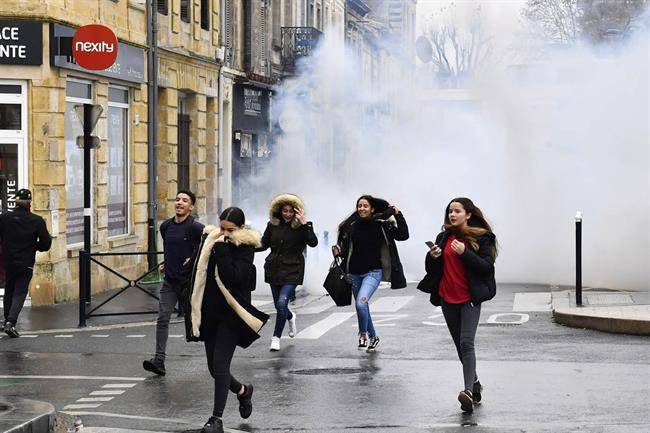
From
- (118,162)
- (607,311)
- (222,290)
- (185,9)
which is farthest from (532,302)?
(185,9)

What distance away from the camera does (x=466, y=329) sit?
11.2 m

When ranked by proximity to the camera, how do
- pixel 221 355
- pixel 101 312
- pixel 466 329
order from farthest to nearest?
pixel 101 312 < pixel 466 329 < pixel 221 355

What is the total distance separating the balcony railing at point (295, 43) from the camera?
4084 cm

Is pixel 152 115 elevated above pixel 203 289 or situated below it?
above

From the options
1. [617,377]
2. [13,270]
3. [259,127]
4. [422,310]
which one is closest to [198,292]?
[617,377]

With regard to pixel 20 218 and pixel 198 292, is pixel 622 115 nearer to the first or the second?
pixel 20 218

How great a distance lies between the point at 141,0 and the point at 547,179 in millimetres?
7994

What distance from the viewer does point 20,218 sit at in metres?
16.7

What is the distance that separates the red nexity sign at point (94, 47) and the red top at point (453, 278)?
34.8ft

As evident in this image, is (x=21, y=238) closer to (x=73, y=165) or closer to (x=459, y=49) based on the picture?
(x=73, y=165)

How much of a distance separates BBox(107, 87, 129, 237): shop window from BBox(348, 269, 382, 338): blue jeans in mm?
10287

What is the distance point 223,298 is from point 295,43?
3116cm

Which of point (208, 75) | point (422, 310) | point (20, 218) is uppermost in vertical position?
point (208, 75)

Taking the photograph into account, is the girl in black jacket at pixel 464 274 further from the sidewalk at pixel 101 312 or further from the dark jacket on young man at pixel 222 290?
the sidewalk at pixel 101 312
